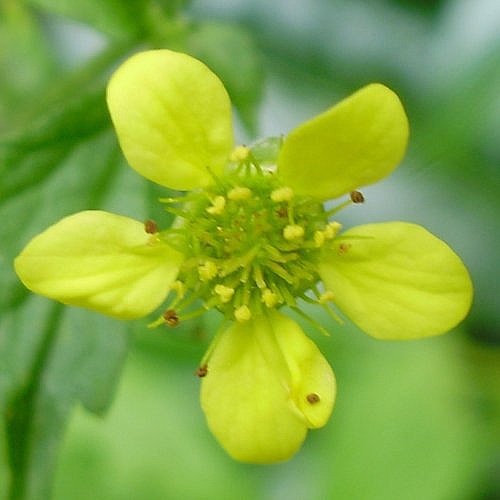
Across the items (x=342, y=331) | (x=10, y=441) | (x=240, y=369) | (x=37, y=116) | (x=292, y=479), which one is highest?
(x=240, y=369)

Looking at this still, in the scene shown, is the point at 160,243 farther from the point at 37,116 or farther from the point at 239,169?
the point at 37,116

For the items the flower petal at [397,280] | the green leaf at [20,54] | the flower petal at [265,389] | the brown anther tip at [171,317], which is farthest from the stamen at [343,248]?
the green leaf at [20,54]

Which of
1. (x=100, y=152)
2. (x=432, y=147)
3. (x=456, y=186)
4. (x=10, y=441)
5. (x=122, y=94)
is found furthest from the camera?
(x=456, y=186)

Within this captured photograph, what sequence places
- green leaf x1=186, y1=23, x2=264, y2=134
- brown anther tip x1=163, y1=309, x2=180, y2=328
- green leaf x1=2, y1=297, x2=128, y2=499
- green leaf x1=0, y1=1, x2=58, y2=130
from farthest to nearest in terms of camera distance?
1. green leaf x1=0, y1=1, x2=58, y2=130
2. green leaf x1=186, y1=23, x2=264, y2=134
3. green leaf x1=2, y1=297, x2=128, y2=499
4. brown anther tip x1=163, y1=309, x2=180, y2=328

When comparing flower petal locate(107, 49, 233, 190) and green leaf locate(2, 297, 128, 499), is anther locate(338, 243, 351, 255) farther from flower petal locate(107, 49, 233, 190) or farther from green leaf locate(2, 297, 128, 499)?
green leaf locate(2, 297, 128, 499)

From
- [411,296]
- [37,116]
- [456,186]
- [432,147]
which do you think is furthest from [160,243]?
[456,186]

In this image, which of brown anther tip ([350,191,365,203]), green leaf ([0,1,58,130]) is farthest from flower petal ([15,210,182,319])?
green leaf ([0,1,58,130])

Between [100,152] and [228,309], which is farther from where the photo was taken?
[100,152]

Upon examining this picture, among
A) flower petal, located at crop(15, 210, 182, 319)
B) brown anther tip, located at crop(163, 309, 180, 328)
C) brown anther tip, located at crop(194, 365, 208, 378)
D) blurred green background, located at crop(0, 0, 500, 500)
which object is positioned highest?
flower petal, located at crop(15, 210, 182, 319)
